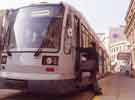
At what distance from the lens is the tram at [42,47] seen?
9625mm

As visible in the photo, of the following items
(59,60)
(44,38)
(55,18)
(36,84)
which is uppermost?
(55,18)

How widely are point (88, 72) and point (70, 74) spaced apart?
A: 45.4 inches

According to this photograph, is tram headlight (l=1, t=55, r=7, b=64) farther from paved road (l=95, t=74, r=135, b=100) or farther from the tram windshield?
paved road (l=95, t=74, r=135, b=100)

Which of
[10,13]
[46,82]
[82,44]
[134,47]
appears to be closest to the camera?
[46,82]

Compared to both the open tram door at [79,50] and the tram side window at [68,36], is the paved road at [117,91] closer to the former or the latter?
the open tram door at [79,50]

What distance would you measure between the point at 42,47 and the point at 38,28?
0.61m

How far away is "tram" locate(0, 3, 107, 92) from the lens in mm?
9625

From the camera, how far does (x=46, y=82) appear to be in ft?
31.0

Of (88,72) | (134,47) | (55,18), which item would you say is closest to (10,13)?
(55,18)

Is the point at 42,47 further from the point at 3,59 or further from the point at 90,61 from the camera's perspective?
the point at 90,61

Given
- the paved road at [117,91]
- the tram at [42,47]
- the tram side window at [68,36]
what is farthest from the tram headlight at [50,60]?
the paved road at [117,91]

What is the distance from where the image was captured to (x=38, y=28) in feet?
33.2

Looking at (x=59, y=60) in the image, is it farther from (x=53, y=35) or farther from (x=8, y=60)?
(x=8, y=60)

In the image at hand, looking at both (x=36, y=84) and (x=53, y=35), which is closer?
(x=36, y=84)
